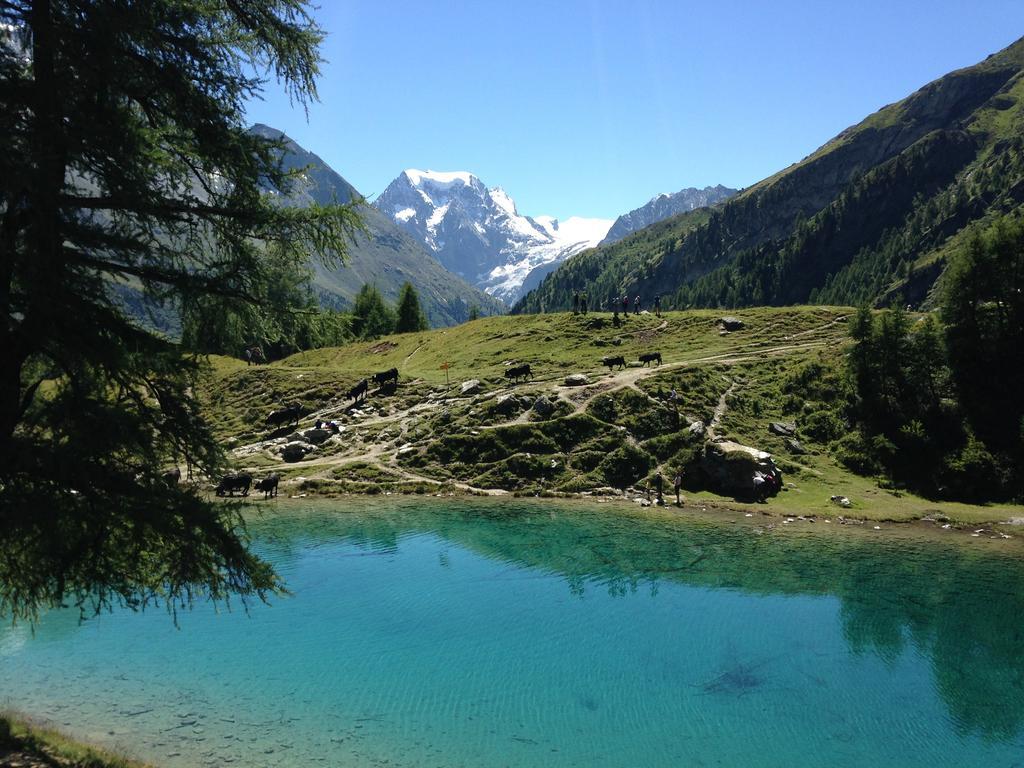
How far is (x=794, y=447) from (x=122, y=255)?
49.8 meters

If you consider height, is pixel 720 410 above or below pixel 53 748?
above

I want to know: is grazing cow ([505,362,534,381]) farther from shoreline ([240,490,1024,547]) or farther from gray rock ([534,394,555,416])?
shoreline ([240,490,1024,547])

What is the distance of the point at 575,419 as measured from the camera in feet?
170

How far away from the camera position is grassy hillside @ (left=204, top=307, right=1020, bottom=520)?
150ft

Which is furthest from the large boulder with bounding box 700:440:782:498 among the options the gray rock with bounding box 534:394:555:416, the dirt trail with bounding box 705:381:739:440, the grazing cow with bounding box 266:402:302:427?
the grazing cow with bounding box 266:402:302:427

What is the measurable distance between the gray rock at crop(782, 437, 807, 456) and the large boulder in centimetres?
472

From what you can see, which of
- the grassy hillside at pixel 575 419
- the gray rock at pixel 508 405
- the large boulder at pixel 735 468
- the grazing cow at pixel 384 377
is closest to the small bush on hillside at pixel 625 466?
the grassy hillside at pixel 575 419

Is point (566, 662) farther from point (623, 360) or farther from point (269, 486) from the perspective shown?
point (623, 360)

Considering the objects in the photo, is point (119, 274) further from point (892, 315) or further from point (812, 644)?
point (892, 315)

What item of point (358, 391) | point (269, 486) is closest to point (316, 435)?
point (358, 391)

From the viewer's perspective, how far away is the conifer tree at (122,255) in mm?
9398

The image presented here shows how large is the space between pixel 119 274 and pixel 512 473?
3852 centimetres

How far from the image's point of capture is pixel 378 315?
118 meters

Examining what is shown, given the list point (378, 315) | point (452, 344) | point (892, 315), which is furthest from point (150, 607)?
point (378, 315)
